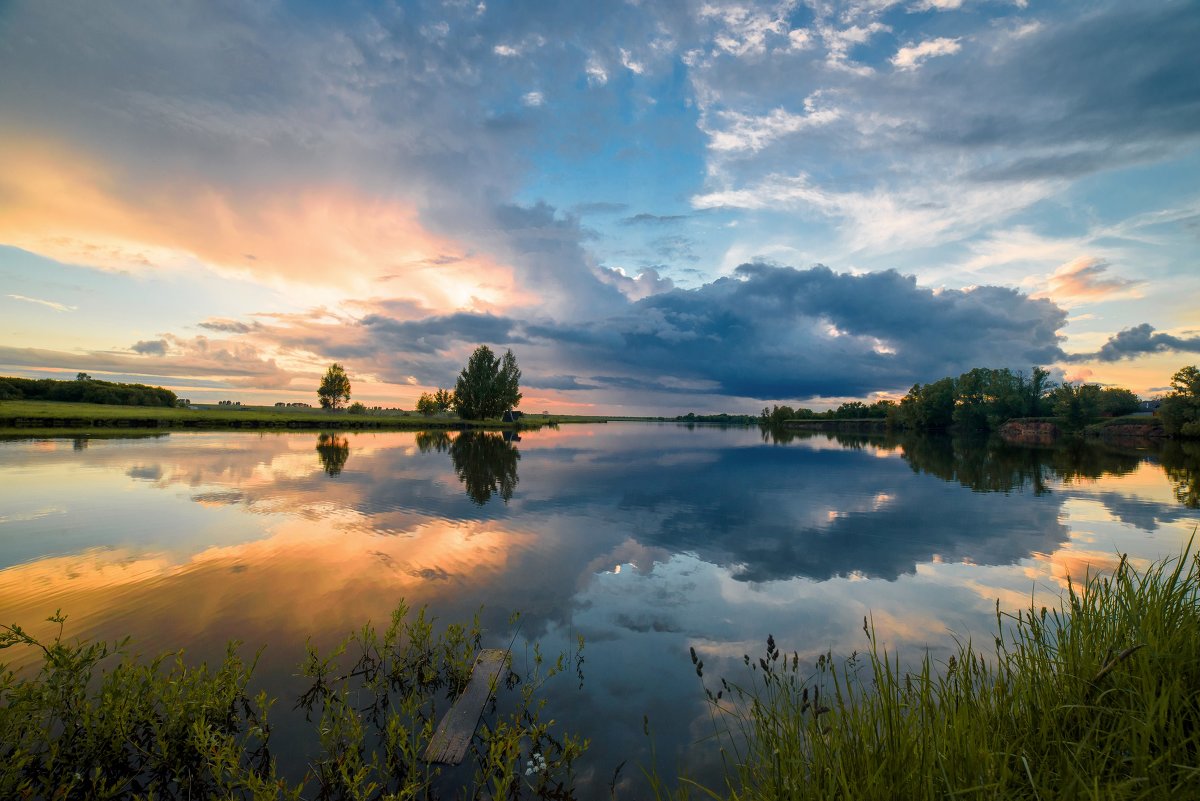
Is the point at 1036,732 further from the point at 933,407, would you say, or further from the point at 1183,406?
the point at 933,407

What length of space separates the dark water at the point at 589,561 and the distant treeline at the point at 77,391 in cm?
10810

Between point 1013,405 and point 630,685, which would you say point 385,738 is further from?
point 1013,405

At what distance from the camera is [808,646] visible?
26.9 feet

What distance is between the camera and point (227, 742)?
5.19m

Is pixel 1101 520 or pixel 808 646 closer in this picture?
pixel 808 646

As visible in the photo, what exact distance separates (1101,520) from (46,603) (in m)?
31.1

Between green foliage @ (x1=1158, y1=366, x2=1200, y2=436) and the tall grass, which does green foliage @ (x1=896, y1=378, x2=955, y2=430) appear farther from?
the tall grass

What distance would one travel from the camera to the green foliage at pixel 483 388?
111938 mm

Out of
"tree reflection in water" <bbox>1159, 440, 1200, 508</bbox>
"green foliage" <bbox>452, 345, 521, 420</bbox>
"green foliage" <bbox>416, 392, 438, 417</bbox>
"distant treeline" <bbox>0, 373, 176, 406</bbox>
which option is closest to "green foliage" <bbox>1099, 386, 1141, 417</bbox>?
"tree reflection in water" <bbox>1159, 440, 1200, 508</bbox>

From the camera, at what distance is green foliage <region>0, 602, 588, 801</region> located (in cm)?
475

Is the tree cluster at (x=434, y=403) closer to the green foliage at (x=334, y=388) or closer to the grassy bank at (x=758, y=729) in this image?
the green foliage at (x=334, y=388)

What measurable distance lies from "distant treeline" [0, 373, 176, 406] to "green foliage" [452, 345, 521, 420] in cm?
7356

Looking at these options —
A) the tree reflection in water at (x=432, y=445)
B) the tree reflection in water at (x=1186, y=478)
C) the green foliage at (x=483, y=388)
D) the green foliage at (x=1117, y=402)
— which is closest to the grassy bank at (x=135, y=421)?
the green foliage at (x=483, y=388)

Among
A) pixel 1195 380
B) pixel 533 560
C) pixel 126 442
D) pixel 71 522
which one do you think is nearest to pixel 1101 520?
pixel 533 560
